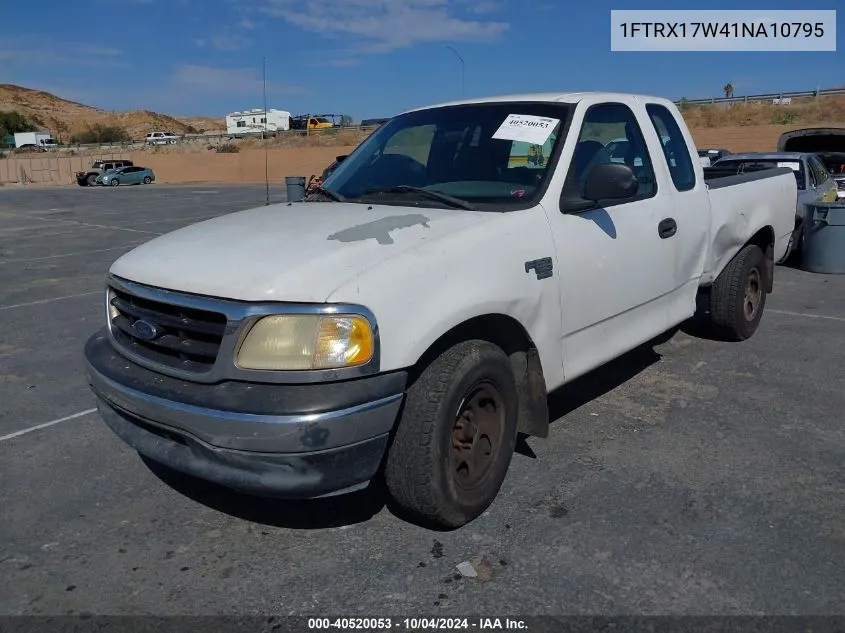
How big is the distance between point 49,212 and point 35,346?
19.7 m

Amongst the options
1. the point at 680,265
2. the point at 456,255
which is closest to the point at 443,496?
the point at 456,255

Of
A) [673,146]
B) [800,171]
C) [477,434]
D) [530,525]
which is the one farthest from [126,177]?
[530,525]

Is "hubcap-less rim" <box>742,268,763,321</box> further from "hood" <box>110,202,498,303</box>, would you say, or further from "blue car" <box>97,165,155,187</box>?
"blue car" <box>97,165,155,187</box>

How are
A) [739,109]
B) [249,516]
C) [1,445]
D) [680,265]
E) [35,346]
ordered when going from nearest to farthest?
[249,516] < [1,445] < [680,265] < [35,346] < [739,109]

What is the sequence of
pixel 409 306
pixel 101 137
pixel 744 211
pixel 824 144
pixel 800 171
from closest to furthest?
1. pixel 409 306
2. pixel 744 211
3. pixel 800 171
4. pixel 824 144
5. pixel 101 137

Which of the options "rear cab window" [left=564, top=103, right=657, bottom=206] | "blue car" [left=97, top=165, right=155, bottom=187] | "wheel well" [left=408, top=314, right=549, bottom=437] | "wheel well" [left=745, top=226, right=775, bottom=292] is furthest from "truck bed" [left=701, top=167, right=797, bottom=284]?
"blue car" [left=97, top=165, right=155, bottom=187]

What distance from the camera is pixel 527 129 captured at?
402 centimetres

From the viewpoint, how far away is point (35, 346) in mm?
6594

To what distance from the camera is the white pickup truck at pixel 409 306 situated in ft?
8.96

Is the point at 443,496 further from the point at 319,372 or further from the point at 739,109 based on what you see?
the point at 739,109

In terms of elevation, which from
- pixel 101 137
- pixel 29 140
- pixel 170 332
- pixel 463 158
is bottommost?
pixel 170 332

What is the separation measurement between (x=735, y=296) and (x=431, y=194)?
10.4 ft

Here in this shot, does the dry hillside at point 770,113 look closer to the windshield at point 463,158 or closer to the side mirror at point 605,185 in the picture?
the windshield at point 463,158

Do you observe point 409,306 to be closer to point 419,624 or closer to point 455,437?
point 455,437
